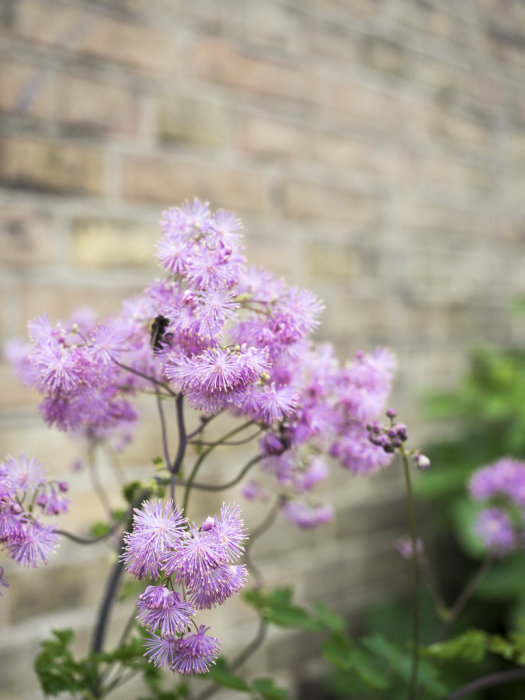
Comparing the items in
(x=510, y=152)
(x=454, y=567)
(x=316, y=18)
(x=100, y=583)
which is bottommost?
(x=100, y=583)

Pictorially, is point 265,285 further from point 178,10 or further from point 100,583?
point 178,10

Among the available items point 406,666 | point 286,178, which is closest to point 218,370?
point 406,666

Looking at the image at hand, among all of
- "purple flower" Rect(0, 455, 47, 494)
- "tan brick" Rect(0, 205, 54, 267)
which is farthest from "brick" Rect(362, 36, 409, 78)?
"purple flower" Rect(0, 455, 47, 494)

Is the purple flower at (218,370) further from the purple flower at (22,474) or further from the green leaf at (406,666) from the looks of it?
the green leaf at (406,666)

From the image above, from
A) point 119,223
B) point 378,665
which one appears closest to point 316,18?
point 119,223

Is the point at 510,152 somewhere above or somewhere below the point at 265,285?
above

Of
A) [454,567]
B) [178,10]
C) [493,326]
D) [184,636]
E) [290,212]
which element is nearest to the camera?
[184,636]
